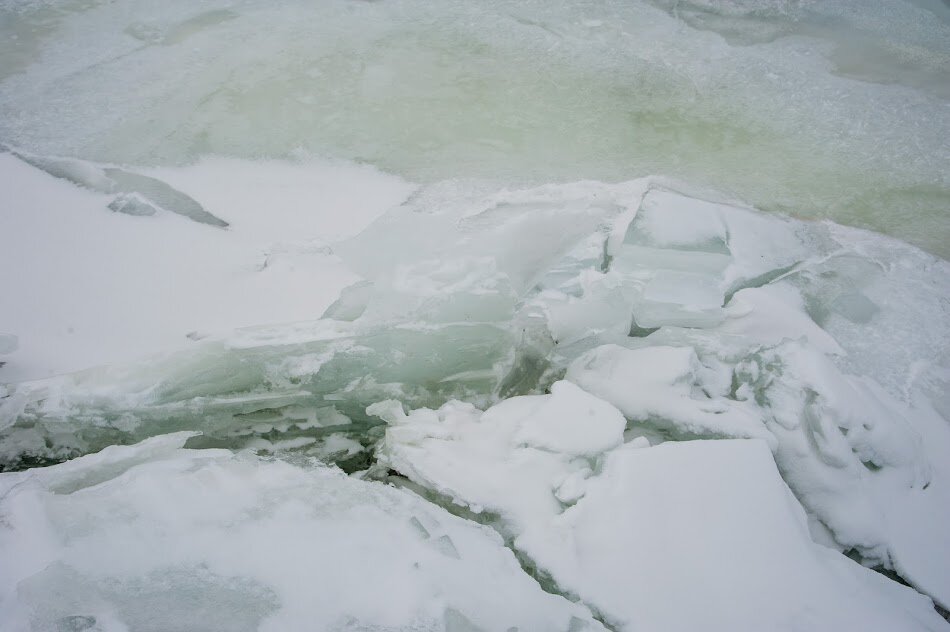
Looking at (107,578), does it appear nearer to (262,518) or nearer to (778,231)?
(262,518)

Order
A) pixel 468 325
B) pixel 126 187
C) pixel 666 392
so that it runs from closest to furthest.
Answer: pixel 666 392
pixel 468 325
pixel 126 187

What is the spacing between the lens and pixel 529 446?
1611 mm

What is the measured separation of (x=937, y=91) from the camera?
12.2 ft

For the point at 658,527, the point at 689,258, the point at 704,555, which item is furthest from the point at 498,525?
the point at 689,258

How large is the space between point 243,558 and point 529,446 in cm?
75

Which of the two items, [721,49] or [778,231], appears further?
[721,49]

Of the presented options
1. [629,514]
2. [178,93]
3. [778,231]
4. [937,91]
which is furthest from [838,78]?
[178,93]

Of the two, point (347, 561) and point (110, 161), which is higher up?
point (110, 161)

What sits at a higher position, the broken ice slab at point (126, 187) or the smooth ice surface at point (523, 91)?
the smooth ice surface at point (523, 91)

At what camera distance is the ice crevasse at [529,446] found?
125cm

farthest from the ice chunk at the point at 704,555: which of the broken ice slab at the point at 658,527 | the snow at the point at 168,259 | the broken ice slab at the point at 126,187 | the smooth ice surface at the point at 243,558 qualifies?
the broken ice slab at the point at 126,187

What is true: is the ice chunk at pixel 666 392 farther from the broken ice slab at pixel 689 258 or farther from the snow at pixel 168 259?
Answer: the snow at pixel 168 259

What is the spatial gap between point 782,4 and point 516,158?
2971 millimetres

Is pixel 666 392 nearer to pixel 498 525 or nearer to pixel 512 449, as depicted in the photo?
pixel 512 449
